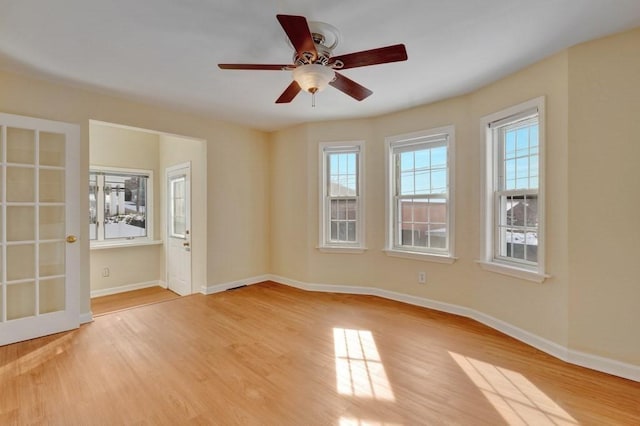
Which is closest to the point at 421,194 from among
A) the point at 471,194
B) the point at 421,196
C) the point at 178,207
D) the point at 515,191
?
the point at 421,196

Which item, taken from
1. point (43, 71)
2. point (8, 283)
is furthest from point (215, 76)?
point (8, 283)

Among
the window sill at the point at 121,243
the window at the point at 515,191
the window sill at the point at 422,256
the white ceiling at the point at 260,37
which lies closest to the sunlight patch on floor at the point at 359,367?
the window sill at the point at 422,256

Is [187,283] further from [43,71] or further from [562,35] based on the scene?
[562,35]

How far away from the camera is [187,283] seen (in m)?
4.79

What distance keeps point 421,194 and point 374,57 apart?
2.31 meters

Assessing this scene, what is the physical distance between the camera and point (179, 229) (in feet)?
16.8

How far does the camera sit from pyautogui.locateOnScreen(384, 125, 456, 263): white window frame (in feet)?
11.7

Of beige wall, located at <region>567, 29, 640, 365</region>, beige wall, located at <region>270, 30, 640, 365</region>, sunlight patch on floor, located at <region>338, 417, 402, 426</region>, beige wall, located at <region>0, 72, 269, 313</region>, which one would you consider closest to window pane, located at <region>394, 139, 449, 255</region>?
beige wall, located at <region>270, 30, 640, 365</region>

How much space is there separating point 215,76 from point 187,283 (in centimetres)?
330

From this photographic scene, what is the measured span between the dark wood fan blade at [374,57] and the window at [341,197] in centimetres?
233

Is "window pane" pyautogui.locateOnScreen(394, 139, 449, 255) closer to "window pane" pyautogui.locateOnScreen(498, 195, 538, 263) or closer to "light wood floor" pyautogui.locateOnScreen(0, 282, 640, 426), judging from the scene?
"window pane" pyautogui.locateOnScreen(498, 195, 538, 263)

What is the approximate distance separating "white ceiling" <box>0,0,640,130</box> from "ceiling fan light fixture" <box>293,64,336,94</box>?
332mm

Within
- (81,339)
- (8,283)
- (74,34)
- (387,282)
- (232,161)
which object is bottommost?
(81,339)

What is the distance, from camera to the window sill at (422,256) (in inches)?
142
